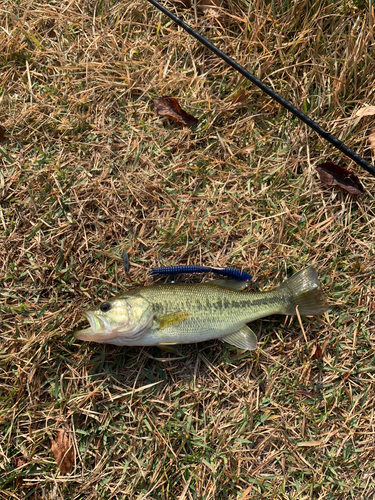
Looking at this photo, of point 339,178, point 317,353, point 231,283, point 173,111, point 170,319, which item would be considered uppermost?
point 173,111

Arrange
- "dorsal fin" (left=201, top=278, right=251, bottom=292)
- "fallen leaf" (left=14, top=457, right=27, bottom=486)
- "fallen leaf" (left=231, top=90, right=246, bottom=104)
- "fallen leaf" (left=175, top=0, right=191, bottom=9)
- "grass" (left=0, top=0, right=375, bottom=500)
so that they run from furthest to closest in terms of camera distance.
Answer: "fallen leaf" (left=175, top=0, right=191, bottom=9) < "fallen leaf" (left=231, top=90, right=246, bottom=104) < "dorsal fin" (left=201, top=278, right=251, bottom=292) < "grass" (left=0, top=0, right=375, bottom=500) < "fallen leaf" (left=14, top=457, right=27, bottom=486)

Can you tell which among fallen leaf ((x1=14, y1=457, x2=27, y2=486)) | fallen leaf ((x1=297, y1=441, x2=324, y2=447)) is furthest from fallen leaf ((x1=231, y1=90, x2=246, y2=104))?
fallen leaf ((x1=14, y1=457, x2=27, y2=486))

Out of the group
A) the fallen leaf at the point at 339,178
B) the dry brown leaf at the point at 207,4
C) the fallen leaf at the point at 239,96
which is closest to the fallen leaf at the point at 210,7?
the dry brown leaf at the point at 207,4

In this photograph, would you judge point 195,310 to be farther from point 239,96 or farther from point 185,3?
point 185,3

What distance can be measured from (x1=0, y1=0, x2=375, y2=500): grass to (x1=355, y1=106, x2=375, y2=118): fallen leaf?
0.27 ft

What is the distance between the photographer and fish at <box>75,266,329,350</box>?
9.65 ft

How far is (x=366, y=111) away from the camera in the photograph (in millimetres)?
3627

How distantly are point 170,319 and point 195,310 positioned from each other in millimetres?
223

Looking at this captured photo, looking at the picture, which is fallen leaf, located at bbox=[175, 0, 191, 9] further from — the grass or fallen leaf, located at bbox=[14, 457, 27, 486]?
fallen leaf, located at bbox=[14, 457, 27, 486]

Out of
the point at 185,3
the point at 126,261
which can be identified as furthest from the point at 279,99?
the point at 126,261

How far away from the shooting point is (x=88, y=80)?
365 cm

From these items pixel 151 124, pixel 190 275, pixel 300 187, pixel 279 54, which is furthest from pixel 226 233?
pixel 279 54

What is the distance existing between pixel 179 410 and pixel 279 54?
140 inches

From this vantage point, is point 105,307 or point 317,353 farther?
point 317,353
